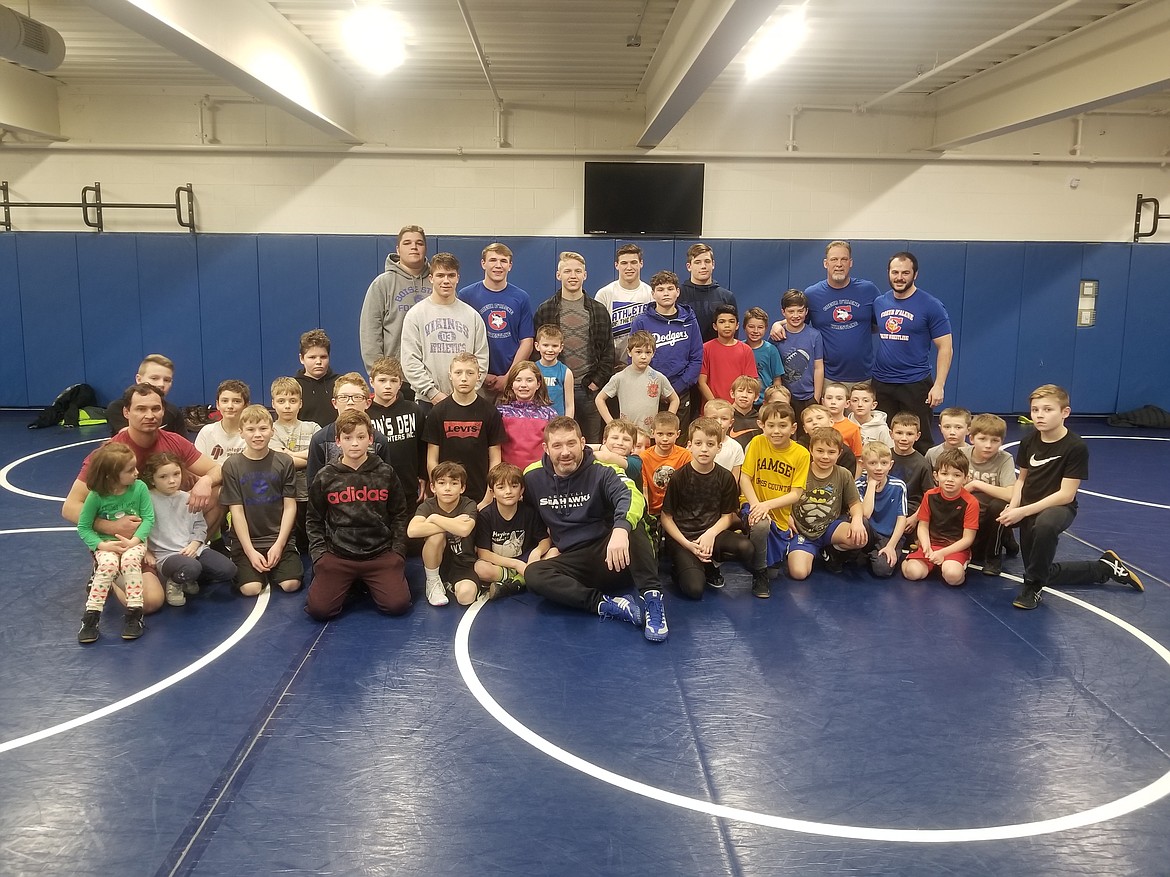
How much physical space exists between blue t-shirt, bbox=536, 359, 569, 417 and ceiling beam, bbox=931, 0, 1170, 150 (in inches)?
212

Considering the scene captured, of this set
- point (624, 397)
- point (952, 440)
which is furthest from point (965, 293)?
point (624, 397)

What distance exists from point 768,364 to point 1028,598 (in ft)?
9.27

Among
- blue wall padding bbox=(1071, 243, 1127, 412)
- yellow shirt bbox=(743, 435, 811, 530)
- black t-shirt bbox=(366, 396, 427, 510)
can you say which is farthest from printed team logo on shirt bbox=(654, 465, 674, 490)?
blue wall padding bbox=(1071, 243, 1127, 412)

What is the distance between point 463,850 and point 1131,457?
8.97 meters

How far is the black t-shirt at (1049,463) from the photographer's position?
4895 millimetres

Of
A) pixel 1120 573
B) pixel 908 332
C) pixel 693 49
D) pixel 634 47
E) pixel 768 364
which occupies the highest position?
pixel 634 47

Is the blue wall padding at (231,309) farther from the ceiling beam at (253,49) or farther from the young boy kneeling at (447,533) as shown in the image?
the young boy kneeling at (447,533)

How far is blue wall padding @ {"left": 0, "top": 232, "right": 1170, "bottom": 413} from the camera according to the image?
34.9 feet

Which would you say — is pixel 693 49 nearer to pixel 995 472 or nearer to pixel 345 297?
pixel 995 472

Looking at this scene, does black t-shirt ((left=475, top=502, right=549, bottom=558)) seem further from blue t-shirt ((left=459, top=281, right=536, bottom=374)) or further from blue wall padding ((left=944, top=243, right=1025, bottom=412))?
blue wall padding ((left=944, top=243, right=1025, bottom=412))

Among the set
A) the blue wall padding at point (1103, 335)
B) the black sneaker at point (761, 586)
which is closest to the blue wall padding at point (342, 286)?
the black sneaker at point (761, 586)

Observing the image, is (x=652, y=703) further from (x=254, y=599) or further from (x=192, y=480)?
(x=192, y=480)

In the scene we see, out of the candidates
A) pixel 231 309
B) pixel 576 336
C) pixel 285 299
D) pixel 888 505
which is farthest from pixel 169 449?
pixel 231 309

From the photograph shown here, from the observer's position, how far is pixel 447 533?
4863 mm
